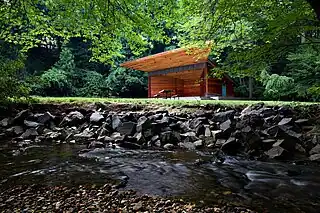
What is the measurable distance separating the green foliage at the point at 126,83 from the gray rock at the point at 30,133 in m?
A: 12.9

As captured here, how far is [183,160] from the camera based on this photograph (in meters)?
5.30

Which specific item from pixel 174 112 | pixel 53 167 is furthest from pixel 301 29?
pixel 53 167

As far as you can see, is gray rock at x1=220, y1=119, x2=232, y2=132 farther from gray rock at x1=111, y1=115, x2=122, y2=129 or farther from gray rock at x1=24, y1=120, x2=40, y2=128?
gray rock at x1=24, y1=120, x2=40, y2=128

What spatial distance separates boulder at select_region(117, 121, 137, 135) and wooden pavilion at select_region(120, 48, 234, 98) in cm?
800

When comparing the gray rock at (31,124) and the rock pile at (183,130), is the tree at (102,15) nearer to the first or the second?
the rock pile at (183,130)

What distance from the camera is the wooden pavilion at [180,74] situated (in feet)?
54.7

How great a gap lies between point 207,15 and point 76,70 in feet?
58.9

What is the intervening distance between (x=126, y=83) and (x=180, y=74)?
487cm

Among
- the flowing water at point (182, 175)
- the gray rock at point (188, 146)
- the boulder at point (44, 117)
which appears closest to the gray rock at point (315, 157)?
the flowing water at point (182, 175)

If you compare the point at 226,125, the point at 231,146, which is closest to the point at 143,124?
the point at 226,125

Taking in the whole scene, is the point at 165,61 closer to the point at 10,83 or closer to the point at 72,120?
the point at 72,120

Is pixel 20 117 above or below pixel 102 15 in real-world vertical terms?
below

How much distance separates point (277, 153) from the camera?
18.0 ft

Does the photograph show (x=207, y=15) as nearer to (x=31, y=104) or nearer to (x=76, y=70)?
(x=31, y=104)
